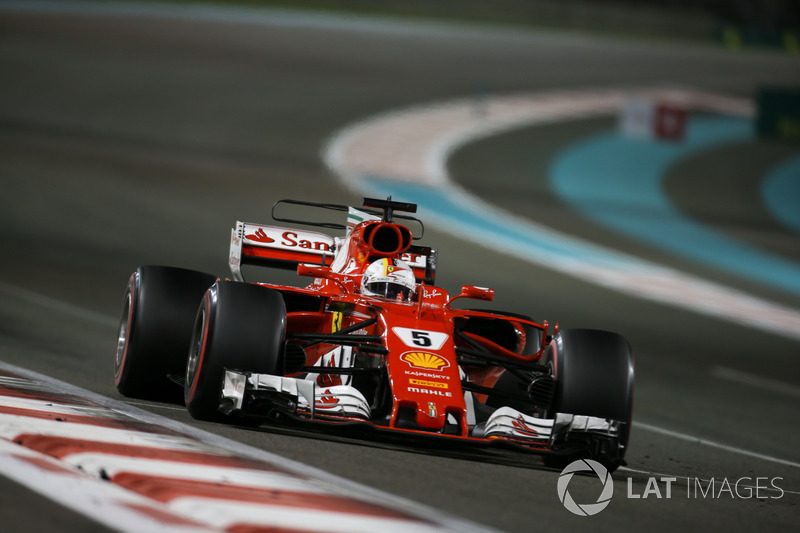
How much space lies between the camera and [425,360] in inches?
307

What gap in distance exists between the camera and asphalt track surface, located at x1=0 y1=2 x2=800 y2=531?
722 centimetres

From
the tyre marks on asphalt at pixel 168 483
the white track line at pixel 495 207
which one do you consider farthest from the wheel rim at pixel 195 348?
the white track line at pixel 495 207

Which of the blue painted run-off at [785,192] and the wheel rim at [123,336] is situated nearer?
the wheel rim at [123,336]

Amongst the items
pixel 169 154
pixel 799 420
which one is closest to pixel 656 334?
pixel 799 420

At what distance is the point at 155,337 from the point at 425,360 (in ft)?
6.74

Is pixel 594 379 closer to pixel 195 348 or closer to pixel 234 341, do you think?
pixel 234 341

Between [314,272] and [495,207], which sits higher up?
[495,207]

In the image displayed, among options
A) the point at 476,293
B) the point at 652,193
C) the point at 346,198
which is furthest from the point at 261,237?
the point at 652,193

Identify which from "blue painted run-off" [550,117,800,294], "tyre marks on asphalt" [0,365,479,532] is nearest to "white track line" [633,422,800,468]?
"tyre marks on asphalt" [0,365,479,532]

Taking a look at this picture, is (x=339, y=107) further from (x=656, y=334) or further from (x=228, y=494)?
(x=228, y=494)

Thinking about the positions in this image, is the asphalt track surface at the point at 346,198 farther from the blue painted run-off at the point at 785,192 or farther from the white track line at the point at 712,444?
the blue painted run-off at the point at 785,192

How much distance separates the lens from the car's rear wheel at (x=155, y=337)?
28.8 feet

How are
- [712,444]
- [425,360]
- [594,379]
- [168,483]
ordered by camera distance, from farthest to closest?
[712,444], [594,379], [425,360], [168,483]

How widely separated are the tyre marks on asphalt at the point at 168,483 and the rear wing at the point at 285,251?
3.33 m
